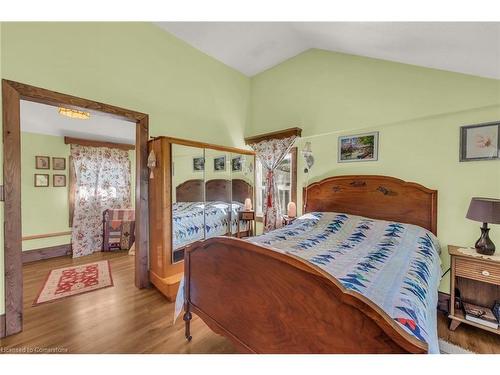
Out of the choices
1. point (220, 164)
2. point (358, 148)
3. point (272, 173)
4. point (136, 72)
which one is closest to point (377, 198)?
point (358, 148)

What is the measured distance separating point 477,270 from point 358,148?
154 centimetres

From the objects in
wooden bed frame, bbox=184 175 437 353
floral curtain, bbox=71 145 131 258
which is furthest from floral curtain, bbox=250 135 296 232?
floral curtain, bbox=71 145 131 258

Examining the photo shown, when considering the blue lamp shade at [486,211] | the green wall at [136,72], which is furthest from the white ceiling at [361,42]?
the blue lamp shade at [486,211]

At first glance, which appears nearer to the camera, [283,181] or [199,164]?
[199,164]

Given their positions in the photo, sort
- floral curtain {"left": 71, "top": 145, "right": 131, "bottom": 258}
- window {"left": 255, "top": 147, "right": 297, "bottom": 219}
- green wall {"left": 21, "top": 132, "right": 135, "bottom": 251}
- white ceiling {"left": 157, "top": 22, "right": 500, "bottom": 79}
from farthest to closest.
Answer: floral curtain {"left": 71, "top": 145, "right": 131, "bottom": 258}, green wall {"left": 21, "top": 132, "right": 135, "bottom": 251}, window {"left": 255, "top": 147, "right": 297, "bottom": 219}, white ceiling {"left": 157, "top": 22, "right": 500, "bottom": 79}

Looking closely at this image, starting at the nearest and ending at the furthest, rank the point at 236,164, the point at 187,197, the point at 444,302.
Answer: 1. the point at 444,302
2. the point at 187,197
3. the point at 236,164

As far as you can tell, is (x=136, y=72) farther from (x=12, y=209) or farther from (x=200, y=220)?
(x=200, y=220)

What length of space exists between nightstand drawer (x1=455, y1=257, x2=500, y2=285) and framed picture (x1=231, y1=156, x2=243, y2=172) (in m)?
2.58

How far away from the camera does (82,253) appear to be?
3.71 meters

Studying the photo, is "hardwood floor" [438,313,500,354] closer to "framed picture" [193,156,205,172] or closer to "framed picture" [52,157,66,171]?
"framed picture" [193,156,205,172]

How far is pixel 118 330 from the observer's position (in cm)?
179

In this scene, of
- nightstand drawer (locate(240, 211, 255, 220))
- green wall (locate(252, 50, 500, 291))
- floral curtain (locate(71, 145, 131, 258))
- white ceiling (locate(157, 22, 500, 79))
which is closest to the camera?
white ceiling (locate(157, 22, 500, 79))

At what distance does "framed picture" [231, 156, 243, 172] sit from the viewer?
3180 mm
